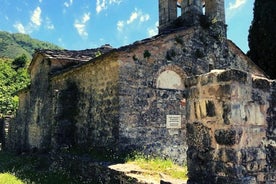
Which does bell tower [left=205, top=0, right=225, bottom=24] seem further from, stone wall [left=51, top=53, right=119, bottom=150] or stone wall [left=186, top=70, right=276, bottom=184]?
stone wall [left=186, top=70, right=276, bottom=184]

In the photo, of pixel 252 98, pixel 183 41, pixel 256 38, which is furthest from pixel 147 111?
pixel 256 38

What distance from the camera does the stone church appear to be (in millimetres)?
3961

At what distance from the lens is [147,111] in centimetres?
1020

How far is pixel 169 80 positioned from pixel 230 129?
23.2 feet

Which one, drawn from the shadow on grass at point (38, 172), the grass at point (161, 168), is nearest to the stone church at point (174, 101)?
the grass at point (161, 168)

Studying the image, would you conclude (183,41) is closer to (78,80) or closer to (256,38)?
(78,80)

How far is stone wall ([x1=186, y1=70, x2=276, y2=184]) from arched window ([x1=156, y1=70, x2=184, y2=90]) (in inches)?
246

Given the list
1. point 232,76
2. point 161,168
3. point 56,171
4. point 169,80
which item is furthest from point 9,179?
point 232,76

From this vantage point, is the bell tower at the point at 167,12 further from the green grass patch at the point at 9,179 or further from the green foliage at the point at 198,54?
the green grass patch at the point at 9,179

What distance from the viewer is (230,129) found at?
12.7 feet

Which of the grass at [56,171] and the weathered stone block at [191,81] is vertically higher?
the weathered stone block at [191,81]

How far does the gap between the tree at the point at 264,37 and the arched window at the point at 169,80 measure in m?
7.94

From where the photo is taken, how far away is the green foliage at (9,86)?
1067 inches

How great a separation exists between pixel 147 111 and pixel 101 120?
165cm
